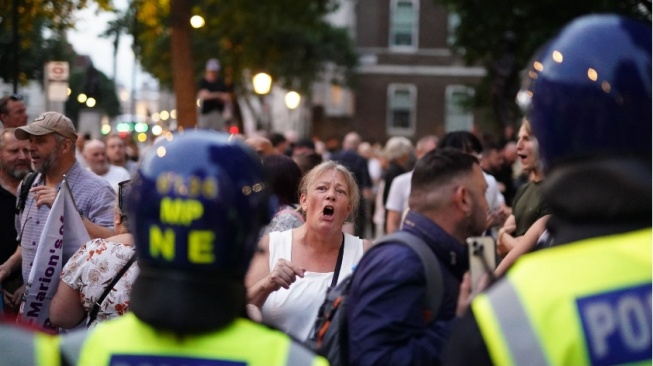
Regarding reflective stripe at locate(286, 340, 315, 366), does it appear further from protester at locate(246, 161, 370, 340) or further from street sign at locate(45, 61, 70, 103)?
street sign at locate(45, 61, 70, 103)

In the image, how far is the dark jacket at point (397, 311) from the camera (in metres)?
3.62

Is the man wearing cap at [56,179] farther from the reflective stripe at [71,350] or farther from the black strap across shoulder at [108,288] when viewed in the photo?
the reflective stripe at [71,350]

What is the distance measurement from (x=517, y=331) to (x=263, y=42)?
42219 millimetres

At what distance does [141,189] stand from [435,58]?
55.8 metres

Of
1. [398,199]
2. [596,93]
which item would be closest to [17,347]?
[596,93]

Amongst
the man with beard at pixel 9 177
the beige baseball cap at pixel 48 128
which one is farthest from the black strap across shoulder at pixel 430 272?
the man with beard at pixel 9 177

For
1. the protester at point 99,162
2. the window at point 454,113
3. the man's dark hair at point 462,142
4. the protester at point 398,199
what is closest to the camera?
the man's dark hair at point 462,142

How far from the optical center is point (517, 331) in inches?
86.9

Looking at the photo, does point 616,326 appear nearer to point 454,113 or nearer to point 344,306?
point 344,306

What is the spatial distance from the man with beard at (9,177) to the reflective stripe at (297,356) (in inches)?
236

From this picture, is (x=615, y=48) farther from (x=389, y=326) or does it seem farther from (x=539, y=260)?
(x=389, y=326)

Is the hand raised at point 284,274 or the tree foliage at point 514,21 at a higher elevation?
the tree foliage at point 514,21

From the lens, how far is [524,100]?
106 inches

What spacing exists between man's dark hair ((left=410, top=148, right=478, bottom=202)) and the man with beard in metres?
4.76
